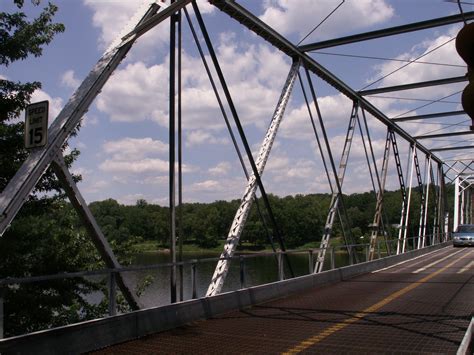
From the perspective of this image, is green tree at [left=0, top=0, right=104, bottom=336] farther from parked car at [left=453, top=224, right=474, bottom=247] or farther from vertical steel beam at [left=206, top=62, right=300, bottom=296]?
parked car at [left=453, top=224, right=474, bottom=247]

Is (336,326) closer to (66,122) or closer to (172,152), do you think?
(172,152)

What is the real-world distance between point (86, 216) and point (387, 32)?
41.5 feet

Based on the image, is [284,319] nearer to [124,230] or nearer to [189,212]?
[124,230]

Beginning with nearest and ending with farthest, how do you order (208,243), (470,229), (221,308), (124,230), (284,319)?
1. (284,319)
2. (221,308)
3. (124,230)
4. (470,229)
5. (208,243)

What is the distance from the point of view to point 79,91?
8367mm

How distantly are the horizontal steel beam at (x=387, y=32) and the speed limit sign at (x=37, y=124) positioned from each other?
11.9 m

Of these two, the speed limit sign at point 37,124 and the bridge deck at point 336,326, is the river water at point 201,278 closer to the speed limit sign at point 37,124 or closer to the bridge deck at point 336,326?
the bridge deck at point 336,326

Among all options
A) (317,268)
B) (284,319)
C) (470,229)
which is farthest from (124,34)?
(470,229)

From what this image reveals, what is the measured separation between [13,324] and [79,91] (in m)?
5.90

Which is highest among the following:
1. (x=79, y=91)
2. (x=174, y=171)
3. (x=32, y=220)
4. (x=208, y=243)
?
(x=79, y=91)

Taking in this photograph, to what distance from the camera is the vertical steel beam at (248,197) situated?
11.2 metres

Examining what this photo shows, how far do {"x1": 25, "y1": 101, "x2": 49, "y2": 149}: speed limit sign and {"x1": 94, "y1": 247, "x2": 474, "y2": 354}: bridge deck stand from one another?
9.66 ft

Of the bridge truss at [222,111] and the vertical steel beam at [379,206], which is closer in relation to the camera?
the bridge truss at [222,111]

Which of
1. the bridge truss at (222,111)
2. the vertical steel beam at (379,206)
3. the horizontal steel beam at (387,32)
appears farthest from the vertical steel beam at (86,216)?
the vertical steel beam at (379,206)
